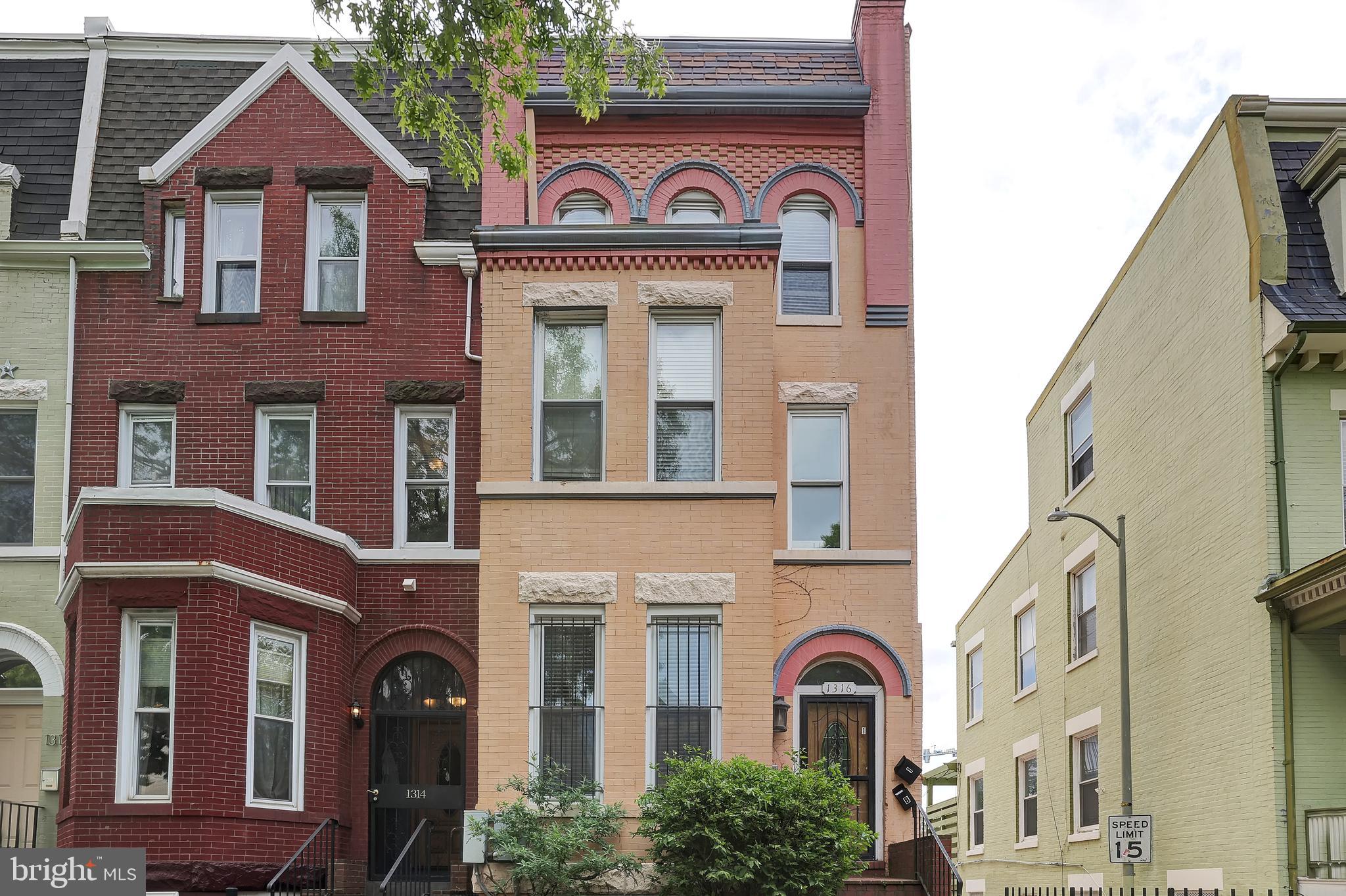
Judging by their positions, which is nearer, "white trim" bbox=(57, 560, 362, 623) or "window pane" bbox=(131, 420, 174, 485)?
"white trim" bbox=(57, 560, 362, 623)

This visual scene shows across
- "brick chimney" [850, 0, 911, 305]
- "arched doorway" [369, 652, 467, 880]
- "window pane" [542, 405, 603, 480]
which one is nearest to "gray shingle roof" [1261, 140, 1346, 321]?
"brick chimney" [850, 0, 911, 305]

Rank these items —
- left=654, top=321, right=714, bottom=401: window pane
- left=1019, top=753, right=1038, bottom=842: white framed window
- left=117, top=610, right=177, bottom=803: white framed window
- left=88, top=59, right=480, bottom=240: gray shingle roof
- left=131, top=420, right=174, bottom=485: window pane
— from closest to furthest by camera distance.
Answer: left=117, top=610, right=177, bottom=803: white framed window < left=654, top=321, right=714, bottom=401: window pane < left=131, top=420, right=174, bottom=485: window pane < left=88, top=59, right=480, bottom=240: gray shingle roof < left=1019, top=753, right=1038, bottom=842: white framed window

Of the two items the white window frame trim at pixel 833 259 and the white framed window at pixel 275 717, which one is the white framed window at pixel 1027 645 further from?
the white framed window at pixel 275 717

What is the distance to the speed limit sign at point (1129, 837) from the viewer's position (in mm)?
20500

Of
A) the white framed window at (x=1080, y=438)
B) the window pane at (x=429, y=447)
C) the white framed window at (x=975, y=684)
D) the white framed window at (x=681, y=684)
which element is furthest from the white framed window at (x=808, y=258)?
the white framed window at (x=975, y=684)

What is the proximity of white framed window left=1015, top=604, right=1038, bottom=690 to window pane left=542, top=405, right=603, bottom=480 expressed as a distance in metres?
15.5

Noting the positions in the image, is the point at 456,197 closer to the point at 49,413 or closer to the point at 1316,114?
the point at 49,413

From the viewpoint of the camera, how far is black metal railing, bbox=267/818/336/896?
1653cm

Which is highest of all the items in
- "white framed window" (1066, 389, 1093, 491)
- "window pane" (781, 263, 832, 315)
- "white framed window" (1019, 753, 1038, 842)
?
"window pane" (781, 263, 832, 315)

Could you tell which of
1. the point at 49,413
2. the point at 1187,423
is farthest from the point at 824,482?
the point at 49,413

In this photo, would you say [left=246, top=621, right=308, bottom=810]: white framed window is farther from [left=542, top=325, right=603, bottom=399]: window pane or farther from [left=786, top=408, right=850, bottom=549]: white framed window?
[left=786, top=408, right=850, bottom=549]: white framed window

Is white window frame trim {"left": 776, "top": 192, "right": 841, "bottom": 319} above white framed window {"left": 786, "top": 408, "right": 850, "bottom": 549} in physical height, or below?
above

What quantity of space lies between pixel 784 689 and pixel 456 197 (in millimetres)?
8410

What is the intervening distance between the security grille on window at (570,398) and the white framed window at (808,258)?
144 inches
